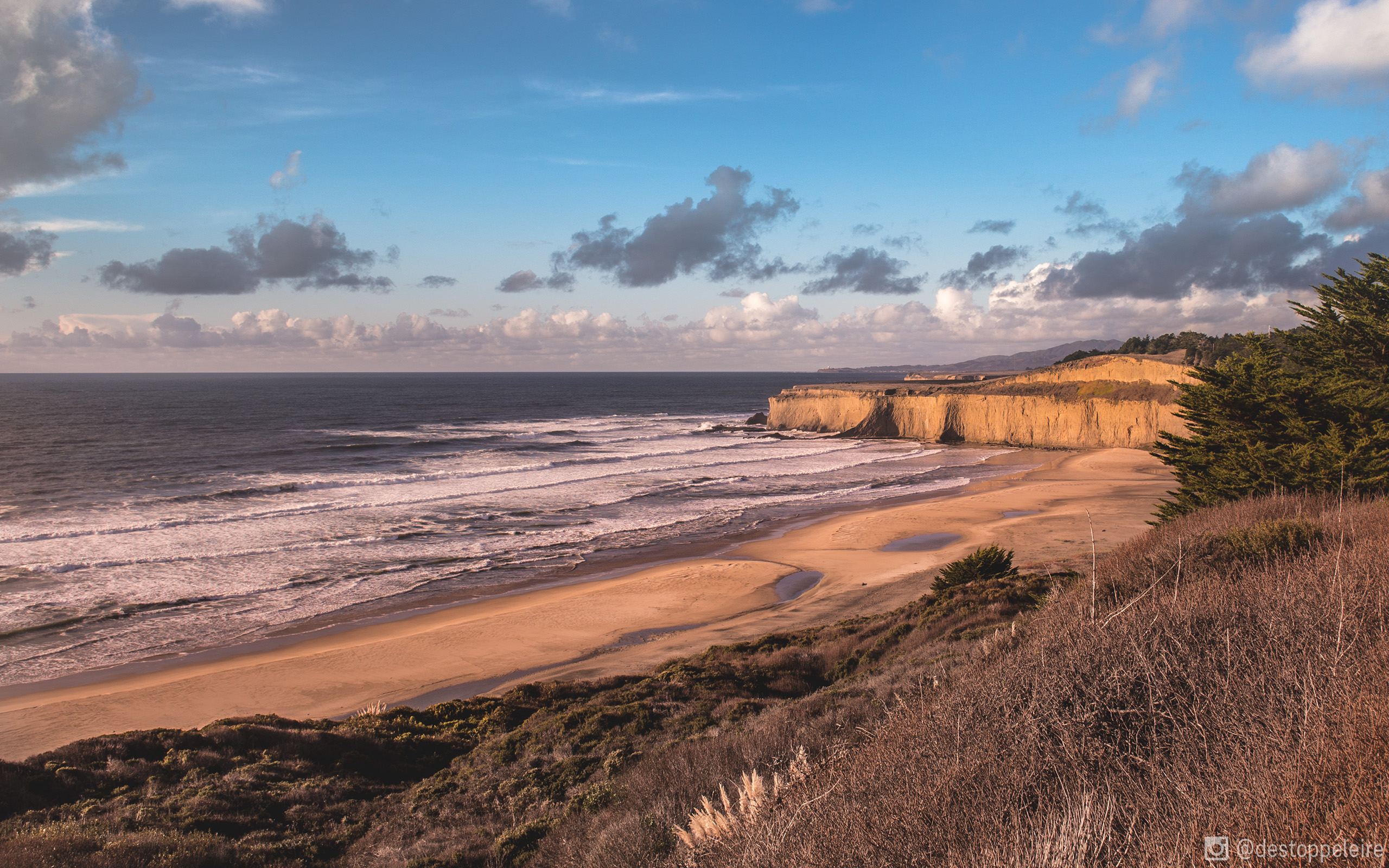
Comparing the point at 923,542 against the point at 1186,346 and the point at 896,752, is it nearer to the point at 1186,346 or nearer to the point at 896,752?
the point at 896,752

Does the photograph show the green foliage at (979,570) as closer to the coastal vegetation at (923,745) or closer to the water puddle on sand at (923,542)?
the coastal vegetation at (923,745)

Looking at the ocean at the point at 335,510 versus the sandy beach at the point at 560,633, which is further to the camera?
the ocean at the point at 335,510

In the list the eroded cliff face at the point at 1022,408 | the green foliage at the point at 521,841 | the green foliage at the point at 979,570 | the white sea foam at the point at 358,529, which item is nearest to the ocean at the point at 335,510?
the white sea foam at the point at 358,529

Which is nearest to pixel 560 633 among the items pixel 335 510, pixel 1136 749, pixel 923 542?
pixel 923 542

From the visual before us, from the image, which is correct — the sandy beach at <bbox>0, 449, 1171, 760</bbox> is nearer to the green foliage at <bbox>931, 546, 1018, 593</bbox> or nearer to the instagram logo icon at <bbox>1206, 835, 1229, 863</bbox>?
the green foliage at <bbox>931, 546, 1018, 593</bbox>

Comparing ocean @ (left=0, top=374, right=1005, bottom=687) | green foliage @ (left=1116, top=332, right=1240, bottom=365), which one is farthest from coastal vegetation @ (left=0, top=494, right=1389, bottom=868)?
green foliage @ (left=1116, top=332, right=1240, bottom=365)

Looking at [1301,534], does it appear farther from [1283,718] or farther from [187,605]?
[187,605]
